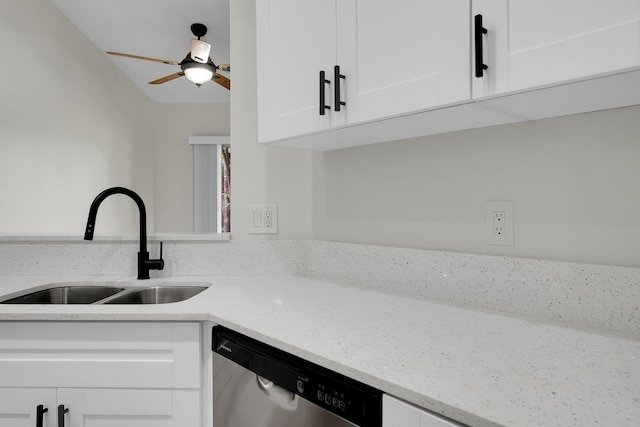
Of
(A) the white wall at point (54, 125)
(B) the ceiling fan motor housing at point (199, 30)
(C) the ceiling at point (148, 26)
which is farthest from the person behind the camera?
(B) the ceiling fan motor housing at point (199, 30)

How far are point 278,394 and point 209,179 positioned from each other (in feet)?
15.0

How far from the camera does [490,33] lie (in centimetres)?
80

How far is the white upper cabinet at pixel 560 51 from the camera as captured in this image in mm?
648

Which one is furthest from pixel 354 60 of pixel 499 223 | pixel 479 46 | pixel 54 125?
→ pixel 54 125

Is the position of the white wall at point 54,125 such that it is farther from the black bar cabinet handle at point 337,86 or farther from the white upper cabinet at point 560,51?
the white upper cabinet at point 560,51

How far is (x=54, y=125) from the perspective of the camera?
274 cm

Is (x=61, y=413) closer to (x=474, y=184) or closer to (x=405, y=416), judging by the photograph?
(x=405, y=416)

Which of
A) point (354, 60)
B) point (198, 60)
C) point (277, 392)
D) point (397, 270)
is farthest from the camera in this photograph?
point (198, 60)

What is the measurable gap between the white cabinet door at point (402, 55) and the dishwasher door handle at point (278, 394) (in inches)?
27.5

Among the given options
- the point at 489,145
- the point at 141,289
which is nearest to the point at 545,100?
the point at 489,145

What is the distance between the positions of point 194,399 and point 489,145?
112 centimetres

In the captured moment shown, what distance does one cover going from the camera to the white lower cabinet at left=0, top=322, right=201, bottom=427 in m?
1.11

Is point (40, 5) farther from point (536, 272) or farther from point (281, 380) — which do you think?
point (536, 272)

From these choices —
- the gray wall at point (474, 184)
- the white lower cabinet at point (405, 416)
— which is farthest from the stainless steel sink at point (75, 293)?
the white lower cabinet at point (405, 416)
